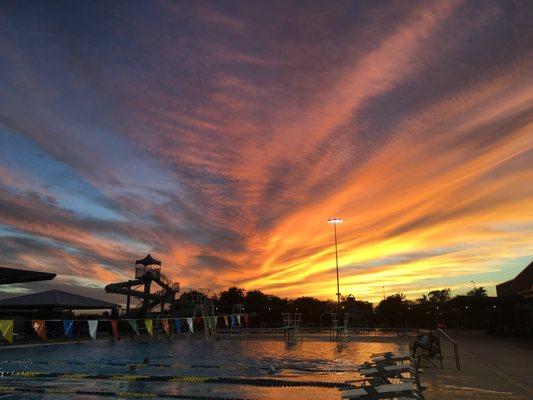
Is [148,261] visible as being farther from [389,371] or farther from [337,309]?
[389,371]

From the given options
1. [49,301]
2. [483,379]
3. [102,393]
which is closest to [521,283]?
[483,379]

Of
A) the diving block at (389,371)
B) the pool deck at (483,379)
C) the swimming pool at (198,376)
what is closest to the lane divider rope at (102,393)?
the swimming pool at (198,376)

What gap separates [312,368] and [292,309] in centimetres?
7284

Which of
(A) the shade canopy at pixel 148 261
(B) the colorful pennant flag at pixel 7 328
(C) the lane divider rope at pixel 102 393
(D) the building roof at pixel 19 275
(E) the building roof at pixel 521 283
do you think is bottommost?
(C) the lane divider rope at pixel 102 393

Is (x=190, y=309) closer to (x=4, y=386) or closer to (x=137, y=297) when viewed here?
(x=137, y=297)

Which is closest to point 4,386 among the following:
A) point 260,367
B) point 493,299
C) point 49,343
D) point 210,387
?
point 210,387

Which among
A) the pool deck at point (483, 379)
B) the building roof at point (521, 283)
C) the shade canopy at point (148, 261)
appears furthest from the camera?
the shade canopy at point (148, 261)

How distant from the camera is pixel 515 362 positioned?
1856 cm

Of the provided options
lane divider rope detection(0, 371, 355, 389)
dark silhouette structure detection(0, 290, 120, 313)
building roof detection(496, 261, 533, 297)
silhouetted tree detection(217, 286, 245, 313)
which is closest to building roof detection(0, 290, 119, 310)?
dark silhouette structure detection(0, 290, 120, 313)

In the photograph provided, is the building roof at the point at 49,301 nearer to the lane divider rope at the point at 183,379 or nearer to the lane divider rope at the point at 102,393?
the lane divider rope at the point at 183,379

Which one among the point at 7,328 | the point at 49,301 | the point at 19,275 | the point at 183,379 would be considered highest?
the point at 49,301

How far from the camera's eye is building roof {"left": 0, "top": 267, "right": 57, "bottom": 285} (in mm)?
22562

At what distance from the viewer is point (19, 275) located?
75.9 ft

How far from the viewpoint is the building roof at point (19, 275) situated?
22.6m
